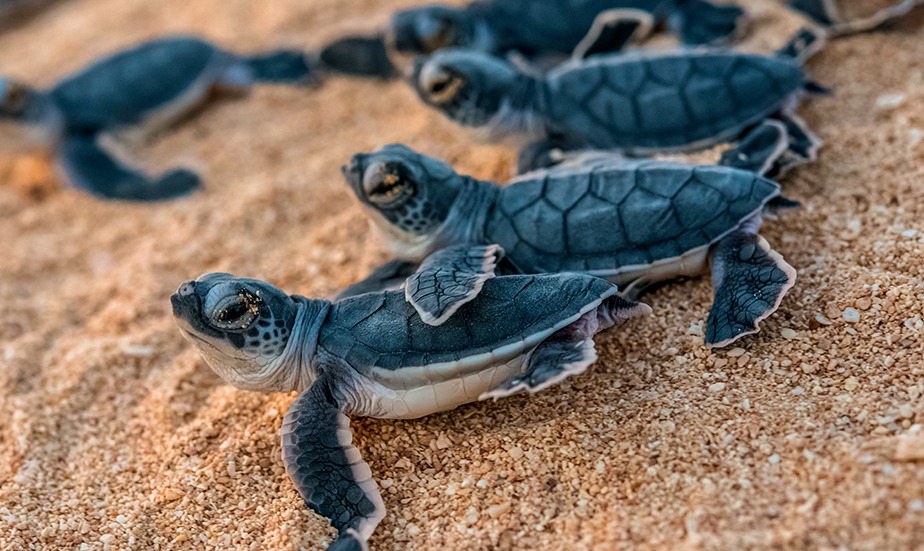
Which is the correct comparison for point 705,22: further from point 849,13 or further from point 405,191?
point 405,191

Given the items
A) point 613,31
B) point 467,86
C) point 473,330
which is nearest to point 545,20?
point 613,31

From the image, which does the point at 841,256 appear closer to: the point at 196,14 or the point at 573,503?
the point at 573,503

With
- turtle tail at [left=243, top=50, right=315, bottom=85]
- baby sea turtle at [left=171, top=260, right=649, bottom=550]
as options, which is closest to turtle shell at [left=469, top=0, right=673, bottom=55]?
turtle tail at [left=243, top=50, right=315, bottom=85]

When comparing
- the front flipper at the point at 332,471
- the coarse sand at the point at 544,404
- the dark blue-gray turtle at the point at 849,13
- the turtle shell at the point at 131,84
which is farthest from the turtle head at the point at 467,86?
the turtle shell at the point at 131,84

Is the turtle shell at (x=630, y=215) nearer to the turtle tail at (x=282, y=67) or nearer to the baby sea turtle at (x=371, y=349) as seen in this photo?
the baby sea turtle at (x=371, y=349)

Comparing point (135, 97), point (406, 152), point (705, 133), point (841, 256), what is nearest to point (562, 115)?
point (705, 133)

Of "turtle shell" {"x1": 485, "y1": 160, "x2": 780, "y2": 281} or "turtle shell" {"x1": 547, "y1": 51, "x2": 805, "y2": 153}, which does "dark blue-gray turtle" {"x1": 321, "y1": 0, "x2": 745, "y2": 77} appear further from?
"turtle shell" {"x1": 485, "y1": 160, "x2": 780, "y2": 281}
